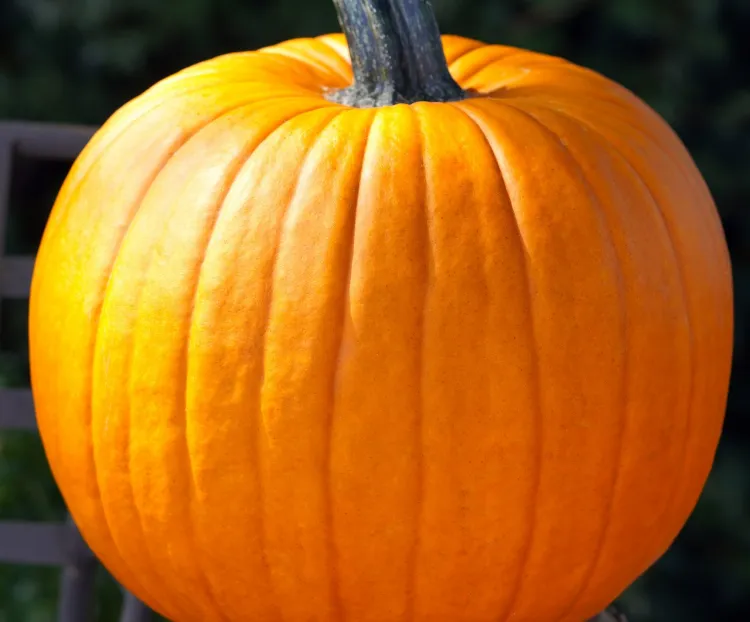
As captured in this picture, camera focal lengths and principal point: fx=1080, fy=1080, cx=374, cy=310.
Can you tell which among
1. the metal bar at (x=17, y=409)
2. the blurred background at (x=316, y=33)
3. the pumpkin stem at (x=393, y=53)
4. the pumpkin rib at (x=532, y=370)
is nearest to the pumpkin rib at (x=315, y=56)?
the pumpkin stem at (x=393, y=53)

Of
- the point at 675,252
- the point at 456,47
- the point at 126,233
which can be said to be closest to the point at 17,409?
the point at 126,233

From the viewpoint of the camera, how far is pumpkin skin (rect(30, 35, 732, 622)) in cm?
87

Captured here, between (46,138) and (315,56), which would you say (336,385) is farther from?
(46,138)

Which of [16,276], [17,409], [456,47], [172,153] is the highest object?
[456,47]

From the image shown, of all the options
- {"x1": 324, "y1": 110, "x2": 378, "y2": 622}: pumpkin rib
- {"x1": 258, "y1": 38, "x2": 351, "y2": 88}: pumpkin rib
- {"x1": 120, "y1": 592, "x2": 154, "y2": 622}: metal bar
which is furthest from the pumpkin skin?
{"x1": 120, "y1": 592, "x2": 154, "y2": 622}: metal bar

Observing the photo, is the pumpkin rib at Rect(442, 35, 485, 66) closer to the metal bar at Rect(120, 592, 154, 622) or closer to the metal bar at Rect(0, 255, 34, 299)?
the metal bar at Rect(0, 255, 34, 299)

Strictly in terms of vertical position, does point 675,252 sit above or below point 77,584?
above

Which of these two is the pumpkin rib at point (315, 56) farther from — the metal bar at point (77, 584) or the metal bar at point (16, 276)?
the metal bar at point (77, 584)

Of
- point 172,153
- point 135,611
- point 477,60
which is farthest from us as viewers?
point 135,611

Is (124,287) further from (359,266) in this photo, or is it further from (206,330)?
(359,266)

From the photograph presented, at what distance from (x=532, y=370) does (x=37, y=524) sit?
70 cm

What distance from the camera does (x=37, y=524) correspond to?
129cm

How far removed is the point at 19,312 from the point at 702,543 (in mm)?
1171

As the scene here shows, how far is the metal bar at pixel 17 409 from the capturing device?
1307 mm
